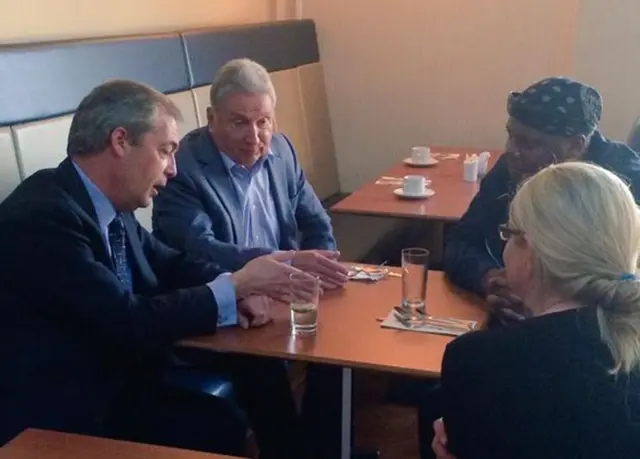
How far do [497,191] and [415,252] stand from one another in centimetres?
53

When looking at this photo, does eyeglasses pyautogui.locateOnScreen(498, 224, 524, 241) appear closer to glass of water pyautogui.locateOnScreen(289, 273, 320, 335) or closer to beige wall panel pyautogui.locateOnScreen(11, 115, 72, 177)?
glass of water pyautogui.locateOnScreen(289, 273, 320, 335)

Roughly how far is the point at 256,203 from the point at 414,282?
88cm

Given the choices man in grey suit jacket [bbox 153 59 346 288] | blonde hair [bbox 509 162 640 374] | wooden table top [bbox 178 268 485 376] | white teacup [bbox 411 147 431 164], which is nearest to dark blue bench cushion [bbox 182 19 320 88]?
white teacup [bbox 411 147 431 164]

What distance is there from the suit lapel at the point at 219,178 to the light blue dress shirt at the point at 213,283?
0.68m

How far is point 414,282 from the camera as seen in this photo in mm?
2197

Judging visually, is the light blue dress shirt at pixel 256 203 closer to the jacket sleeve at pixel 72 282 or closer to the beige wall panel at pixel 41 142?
the beige wall panel at pixel 41 142

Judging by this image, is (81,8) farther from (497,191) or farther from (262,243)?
(497,191)

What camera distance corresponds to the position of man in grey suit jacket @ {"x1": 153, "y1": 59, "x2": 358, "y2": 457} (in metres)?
2.68

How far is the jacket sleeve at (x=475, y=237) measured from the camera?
8.03 ft

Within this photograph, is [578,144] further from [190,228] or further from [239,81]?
[190,228]

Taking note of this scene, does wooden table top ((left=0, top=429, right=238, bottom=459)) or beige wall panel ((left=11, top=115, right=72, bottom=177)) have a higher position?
beige wall panel ((left=11, top=115, right=72, bottom=177))

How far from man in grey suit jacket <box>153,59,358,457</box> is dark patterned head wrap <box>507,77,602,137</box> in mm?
661

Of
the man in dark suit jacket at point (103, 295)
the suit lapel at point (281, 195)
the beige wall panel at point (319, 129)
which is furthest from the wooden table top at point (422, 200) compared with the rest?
the man in dark suit jacket at point (103, 295)

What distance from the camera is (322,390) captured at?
2709 mm
